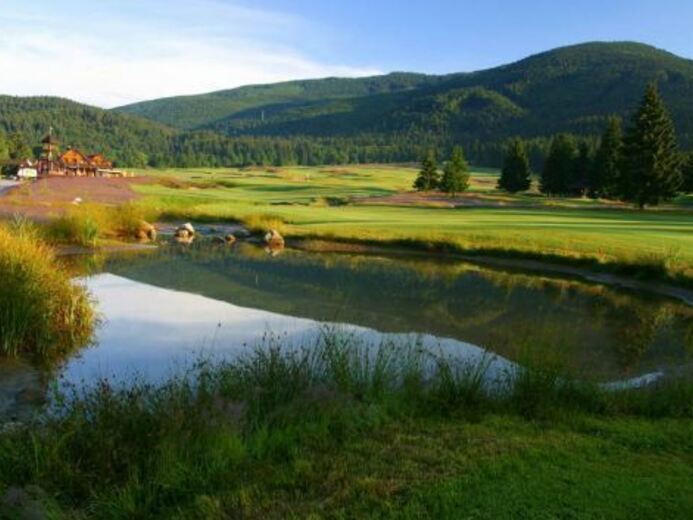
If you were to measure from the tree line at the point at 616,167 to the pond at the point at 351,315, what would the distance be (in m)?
34.6

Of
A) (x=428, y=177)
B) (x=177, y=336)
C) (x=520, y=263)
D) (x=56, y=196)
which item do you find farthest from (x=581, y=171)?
(x=177, y=336)

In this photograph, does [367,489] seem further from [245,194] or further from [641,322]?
[245,194]

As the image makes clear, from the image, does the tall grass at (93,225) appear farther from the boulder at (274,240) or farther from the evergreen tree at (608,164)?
the evergreen tree at (608,164)

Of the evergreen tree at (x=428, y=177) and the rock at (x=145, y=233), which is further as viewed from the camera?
the evergreen tree at (x=428, y=177)

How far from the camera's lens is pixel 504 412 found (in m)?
9.58

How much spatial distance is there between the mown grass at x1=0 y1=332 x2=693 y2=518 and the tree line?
2173 inches

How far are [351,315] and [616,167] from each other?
5484 cm

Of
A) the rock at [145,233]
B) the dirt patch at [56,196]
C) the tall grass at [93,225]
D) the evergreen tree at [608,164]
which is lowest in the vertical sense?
the rock at [145,233]

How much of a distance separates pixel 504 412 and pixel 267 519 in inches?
178

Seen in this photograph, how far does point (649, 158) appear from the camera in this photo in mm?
60125

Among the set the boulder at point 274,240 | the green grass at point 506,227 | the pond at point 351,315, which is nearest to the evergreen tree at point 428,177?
the green grass at point 506,227

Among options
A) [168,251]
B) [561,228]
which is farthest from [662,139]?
[168,251]

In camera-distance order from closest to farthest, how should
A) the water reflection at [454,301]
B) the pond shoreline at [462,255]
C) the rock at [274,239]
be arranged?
the water reflection at [454,301] < the pond shoreline at [462,255] < the rock at [274,239]

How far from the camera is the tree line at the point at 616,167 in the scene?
198ft
